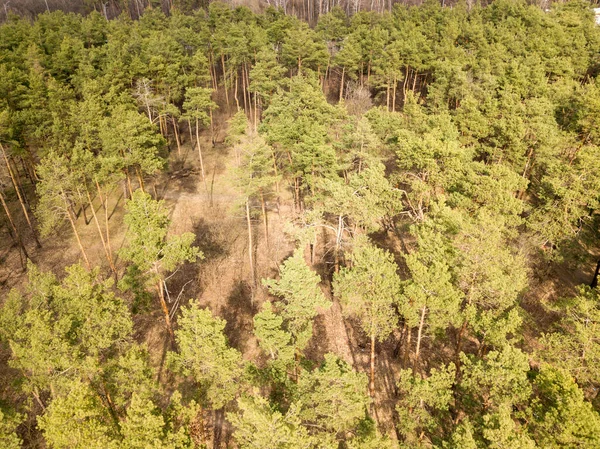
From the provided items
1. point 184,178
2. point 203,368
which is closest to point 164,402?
point 203,368

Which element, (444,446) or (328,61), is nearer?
(444,446)

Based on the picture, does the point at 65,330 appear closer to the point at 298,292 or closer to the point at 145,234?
the point at 145,234

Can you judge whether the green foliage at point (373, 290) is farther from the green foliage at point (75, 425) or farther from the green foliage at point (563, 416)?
the green foliage at point (75, 425)

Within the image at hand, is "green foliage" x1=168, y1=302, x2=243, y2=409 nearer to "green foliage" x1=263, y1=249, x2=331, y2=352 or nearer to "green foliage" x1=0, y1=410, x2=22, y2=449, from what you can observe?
"green foliage" x1=263, y1=249, x2=331, y2=352

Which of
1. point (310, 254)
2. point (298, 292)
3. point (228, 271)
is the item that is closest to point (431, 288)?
point (298, 292)

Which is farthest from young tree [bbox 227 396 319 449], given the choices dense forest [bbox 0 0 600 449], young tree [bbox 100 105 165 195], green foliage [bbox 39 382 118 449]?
young tree [bbox 100 105 165 195]

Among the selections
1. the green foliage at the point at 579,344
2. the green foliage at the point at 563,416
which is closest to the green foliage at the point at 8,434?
the green foliage at the point at 563,416

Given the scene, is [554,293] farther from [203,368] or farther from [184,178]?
[184,178]
